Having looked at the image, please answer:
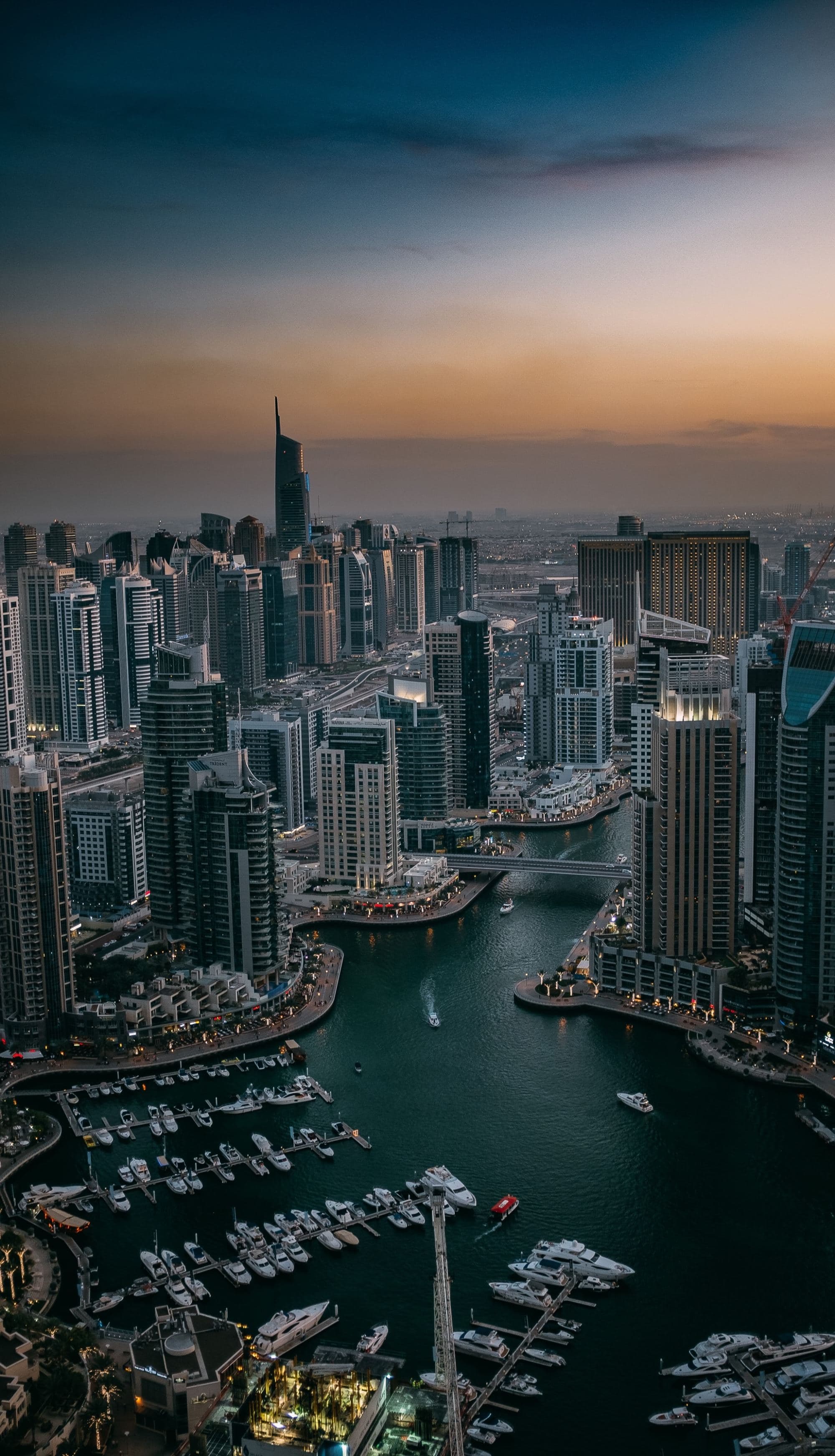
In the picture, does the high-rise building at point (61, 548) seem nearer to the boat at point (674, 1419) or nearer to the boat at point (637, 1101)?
the boat at point (637, 1101)

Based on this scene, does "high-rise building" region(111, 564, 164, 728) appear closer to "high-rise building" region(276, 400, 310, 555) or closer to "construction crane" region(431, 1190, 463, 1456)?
"high-rise building" region(276, 400, 310, 555)

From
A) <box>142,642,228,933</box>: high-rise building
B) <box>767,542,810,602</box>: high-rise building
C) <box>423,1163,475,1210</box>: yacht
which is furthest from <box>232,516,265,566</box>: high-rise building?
<box>423,1163,475,1210</box>: yacht

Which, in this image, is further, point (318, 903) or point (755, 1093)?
point (318, 903)

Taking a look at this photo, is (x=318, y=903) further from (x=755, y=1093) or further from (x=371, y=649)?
(x=371, y=649)

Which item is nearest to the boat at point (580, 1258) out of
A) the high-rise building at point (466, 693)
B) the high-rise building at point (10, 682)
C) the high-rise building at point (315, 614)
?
the high-rise building at point (466, 693)

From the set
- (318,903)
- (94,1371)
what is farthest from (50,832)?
(94,1371)

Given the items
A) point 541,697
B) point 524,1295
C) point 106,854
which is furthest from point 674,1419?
point 541,697
